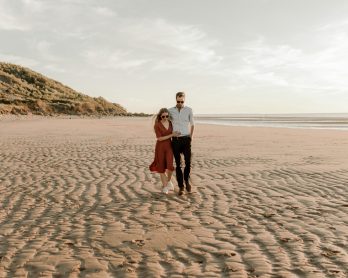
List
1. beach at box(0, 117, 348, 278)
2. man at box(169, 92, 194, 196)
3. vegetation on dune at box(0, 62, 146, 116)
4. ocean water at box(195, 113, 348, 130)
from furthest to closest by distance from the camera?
vegetation on dune at box(0, 62, 146, 116), ocean water at box(195, 113, 348, 130), man at box(169, 92, 194, 196), beach at box(0, 117, 348, 278)

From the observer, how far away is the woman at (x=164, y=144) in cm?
885

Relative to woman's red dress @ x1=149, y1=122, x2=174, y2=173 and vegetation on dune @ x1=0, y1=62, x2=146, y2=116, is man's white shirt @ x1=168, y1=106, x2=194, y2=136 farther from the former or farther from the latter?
vegetation on dune @ x1=0, y1=62, x2=146, y2=116

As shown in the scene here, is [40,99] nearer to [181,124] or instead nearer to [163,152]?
[163,152]

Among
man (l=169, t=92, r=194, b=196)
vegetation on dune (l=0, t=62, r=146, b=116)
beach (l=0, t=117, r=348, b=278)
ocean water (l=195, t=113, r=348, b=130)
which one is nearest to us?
beach (l=0, t=117, r=348, b=278)

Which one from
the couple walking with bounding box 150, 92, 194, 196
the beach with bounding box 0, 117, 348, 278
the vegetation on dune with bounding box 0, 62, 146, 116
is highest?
the vegetation on dune with bounding box 0, 62, 146, 116

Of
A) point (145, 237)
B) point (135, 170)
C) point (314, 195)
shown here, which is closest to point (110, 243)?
point (145, 237)

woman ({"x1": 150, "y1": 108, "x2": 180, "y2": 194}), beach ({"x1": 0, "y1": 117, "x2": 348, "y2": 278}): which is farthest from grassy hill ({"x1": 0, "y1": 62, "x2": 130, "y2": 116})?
woman ({"x1": 150, "y1": 108, "x2": 180, "y2": 194})

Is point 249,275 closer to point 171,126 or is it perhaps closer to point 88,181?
point 171,126

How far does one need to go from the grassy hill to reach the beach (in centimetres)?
6957

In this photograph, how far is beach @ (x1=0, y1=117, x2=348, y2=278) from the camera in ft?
16.5

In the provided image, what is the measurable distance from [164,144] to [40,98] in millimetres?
108866

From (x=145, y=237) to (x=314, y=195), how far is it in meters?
4.44

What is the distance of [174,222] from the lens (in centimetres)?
691

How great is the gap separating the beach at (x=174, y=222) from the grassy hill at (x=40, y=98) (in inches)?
2739
